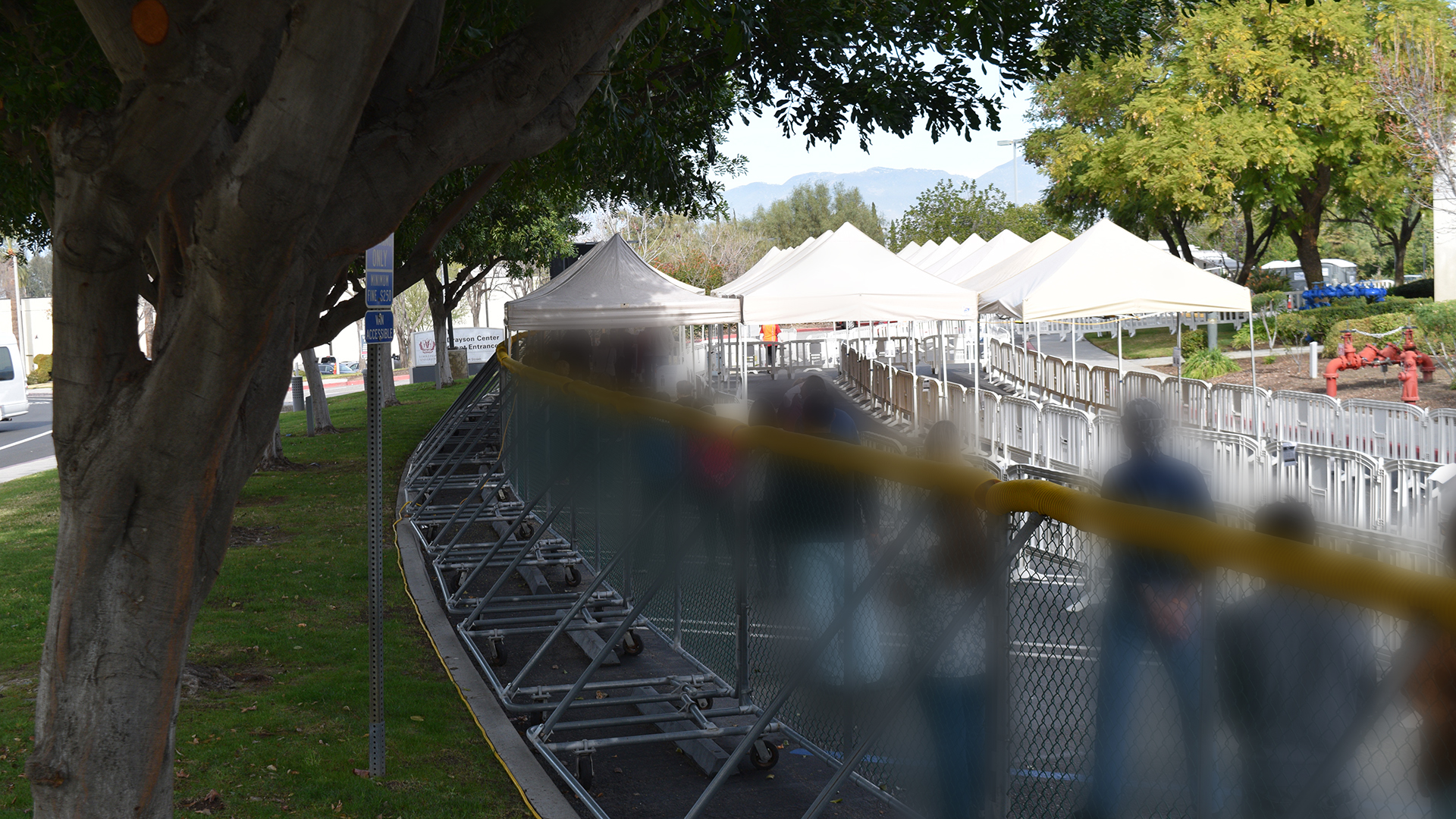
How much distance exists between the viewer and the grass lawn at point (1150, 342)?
129ft

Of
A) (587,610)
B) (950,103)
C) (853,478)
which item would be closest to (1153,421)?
(853,478)

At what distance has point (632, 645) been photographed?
802 centimetres

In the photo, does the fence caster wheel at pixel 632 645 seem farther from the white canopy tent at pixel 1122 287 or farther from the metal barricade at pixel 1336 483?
the white canopy tent at pixel 1122 287

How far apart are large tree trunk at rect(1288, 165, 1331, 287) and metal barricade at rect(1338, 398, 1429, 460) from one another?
29.5 metres

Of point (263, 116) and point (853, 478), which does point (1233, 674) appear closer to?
point (853, 478)

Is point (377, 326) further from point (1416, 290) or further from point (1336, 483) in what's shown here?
point (1416, 290)

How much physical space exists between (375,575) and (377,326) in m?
1.29

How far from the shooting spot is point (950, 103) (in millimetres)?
9242

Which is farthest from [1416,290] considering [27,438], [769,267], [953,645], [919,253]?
[953,645]

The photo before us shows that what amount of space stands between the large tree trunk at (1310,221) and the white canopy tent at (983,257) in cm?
1577

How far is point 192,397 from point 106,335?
1.46 feet

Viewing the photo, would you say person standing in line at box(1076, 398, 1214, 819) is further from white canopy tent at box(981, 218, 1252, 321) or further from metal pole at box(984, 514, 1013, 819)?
white canopy tent at box(981, 218, 1252, 321)

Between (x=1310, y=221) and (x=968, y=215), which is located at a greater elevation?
(x=968, y=215)

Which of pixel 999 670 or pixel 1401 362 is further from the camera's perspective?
pixel 1401 362
